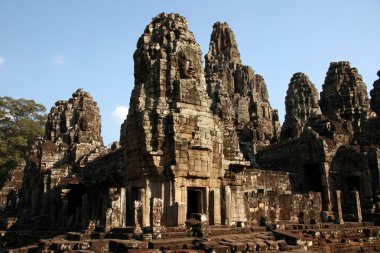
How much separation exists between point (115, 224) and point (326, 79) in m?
29.0

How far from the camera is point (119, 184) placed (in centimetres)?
1686

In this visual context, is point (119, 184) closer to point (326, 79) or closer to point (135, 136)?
point (135, 136)

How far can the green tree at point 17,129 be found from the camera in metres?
41.1

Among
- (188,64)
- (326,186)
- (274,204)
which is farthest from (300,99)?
(188,64)

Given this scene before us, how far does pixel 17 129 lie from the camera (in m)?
44.5

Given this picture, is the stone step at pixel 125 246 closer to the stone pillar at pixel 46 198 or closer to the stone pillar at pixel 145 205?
the stone pillar at pixel 145 205

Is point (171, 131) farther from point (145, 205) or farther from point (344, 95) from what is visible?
point (344, 95)

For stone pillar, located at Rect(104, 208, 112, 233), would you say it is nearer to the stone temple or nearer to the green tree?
the stone temple

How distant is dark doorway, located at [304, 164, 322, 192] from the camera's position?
2495 cm

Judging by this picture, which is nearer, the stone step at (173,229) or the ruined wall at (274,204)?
the stone step at (173,229)

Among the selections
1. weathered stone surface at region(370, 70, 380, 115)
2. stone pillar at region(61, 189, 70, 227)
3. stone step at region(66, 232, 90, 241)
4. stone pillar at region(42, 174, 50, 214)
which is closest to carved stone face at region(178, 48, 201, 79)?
stone step at region(66, 232, 90, 241)

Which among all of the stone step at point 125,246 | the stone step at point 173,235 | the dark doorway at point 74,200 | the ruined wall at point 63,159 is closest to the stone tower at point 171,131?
the stone step at point 173,235

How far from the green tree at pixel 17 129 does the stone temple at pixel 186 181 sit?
9283 millimetres

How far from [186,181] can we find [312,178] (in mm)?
14181
